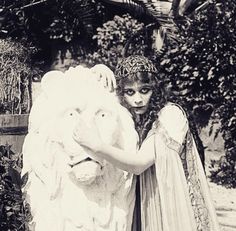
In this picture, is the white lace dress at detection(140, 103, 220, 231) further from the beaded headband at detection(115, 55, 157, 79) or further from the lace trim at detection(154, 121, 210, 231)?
the beaded headband at detection(115, 55, 157, 79)

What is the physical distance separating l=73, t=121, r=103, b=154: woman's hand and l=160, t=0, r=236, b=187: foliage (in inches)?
171

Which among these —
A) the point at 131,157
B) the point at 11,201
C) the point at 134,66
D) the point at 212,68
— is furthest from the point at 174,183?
the point at 212,68

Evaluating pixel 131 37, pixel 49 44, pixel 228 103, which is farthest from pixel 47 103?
pixel 49 44

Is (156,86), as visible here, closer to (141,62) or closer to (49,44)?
(141,62)

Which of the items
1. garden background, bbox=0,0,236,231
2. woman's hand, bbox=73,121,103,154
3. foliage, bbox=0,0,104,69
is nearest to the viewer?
woman's hand, bbox=73,121,103,154

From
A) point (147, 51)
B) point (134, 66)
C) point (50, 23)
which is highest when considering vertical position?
point (50, 23)

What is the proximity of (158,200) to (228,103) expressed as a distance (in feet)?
14.6

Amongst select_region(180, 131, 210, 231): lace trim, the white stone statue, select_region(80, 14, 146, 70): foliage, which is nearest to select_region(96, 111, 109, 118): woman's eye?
the white stone statue

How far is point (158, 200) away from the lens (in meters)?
2.17

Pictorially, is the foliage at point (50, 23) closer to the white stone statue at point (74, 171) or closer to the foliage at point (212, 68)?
the foliage at point (212, 68)

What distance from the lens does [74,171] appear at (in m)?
2.02

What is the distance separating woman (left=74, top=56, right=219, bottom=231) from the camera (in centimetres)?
209

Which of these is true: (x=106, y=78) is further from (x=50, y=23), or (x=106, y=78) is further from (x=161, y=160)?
(x=50, y=23)

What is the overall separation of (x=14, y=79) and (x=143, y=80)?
4.63 meters
